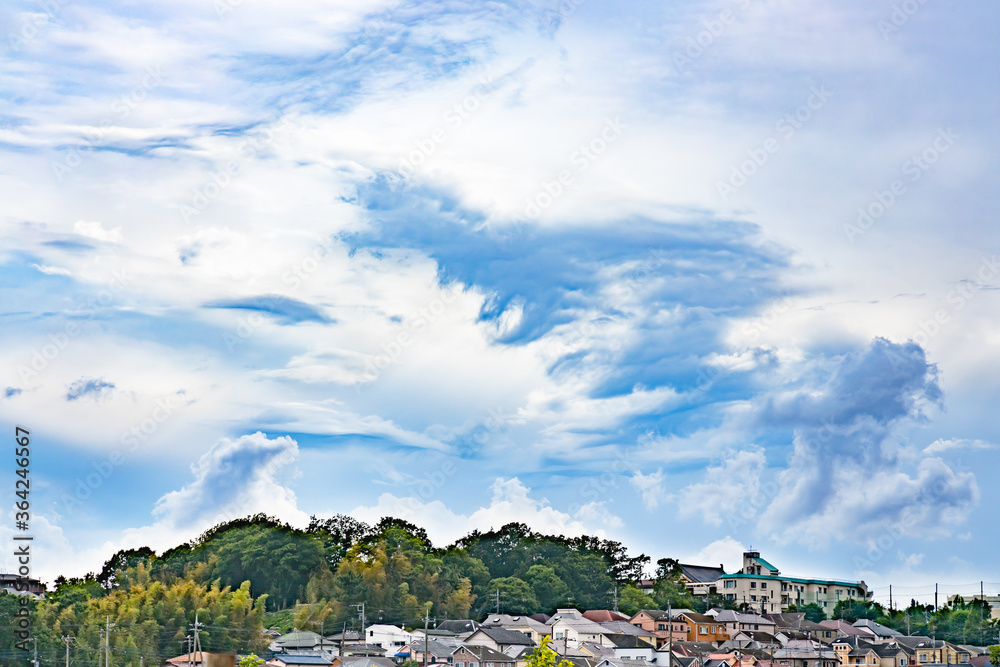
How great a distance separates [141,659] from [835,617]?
184ft

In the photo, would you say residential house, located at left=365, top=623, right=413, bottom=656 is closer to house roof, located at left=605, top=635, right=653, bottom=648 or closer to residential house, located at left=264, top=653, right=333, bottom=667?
residential house, located at left=264, top=653, right=333, bottom=667

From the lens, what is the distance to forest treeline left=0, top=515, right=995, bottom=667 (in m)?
47.7

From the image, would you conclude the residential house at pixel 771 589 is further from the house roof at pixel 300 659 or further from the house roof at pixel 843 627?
the house roof at pixel 300 659

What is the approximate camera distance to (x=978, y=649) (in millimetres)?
68688

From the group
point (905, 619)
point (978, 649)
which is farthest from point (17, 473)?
point (905, 619)

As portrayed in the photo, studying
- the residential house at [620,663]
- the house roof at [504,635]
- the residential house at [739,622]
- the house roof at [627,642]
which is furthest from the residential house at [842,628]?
the house roof at [504,635]

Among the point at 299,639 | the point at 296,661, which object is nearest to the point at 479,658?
the point at 296,661

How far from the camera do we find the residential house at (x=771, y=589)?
300 ft

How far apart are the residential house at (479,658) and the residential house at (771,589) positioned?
4420 centimetres

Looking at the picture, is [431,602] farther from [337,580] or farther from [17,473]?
[17,473]

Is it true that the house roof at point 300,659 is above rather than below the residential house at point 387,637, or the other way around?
→ below

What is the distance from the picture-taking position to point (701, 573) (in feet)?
329

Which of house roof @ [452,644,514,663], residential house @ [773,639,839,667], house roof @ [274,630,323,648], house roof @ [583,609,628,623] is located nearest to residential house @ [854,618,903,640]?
residential house @ [773,639,839,667]

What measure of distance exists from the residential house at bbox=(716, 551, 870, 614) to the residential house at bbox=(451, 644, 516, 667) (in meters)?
44.2
